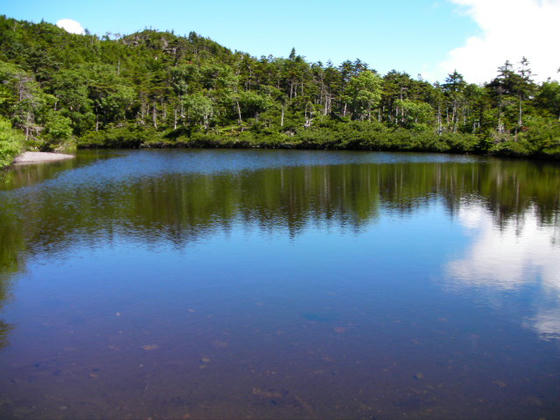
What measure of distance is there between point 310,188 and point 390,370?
2398 cm

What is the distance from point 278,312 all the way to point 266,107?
289 feet

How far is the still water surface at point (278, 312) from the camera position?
754cm

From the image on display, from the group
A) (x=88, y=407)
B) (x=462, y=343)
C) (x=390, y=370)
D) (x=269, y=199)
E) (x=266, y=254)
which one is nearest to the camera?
(x=88, y=407)

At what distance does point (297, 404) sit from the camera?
7.29m

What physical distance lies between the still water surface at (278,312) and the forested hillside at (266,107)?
170ft

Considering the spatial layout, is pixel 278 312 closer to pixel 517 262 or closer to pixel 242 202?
pixel 517 262

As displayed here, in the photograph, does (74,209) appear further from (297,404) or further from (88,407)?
(297,404)

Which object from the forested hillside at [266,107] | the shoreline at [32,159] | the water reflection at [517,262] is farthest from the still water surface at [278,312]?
the forested hillside at [266,107]

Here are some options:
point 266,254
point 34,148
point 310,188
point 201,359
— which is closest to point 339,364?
point 201,359

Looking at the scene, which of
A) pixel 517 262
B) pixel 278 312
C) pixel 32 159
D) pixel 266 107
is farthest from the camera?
pixel 266 107

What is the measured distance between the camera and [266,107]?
9519cm

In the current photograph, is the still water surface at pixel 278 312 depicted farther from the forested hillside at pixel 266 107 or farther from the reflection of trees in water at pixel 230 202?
the forested hillside at pixel 266 107

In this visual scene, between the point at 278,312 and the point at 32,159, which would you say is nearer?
the point at 278,312

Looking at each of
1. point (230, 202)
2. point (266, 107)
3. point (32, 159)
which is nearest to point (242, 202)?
point (230, 202)
